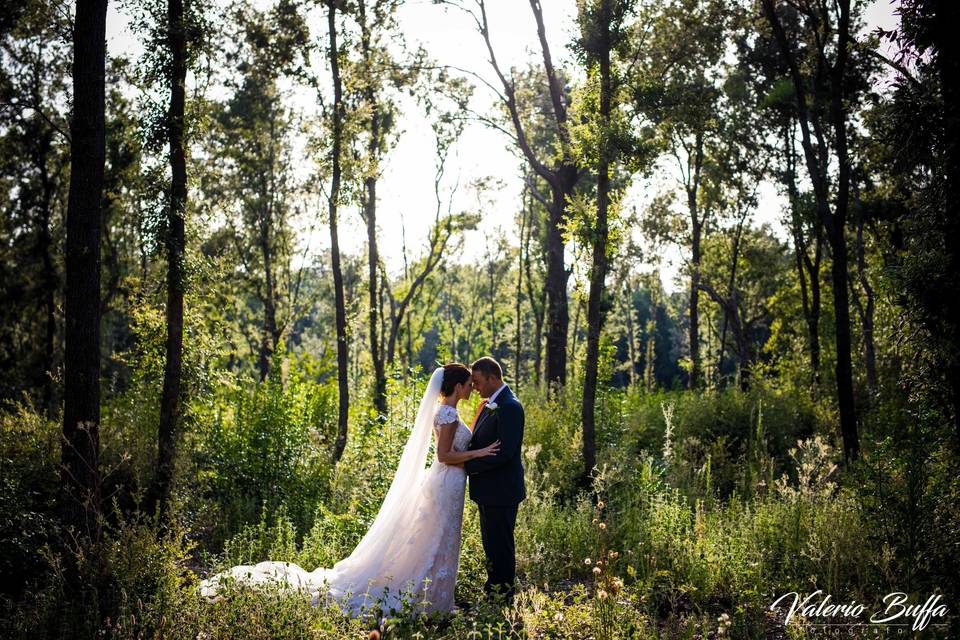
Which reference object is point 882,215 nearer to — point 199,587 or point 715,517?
point 715,517

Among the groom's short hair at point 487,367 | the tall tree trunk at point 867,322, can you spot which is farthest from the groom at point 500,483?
the tall tree trunk at point 867,322

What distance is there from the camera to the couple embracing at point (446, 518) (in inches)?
272

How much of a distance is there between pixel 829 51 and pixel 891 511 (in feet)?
58.3

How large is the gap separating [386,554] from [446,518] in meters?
0.71

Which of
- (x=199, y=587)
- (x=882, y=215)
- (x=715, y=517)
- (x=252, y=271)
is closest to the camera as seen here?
(x=199, y=587)

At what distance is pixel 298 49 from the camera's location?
16422 millimetres

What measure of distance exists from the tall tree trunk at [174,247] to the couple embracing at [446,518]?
4.24m

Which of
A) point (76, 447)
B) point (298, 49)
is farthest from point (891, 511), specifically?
point (298, 49)

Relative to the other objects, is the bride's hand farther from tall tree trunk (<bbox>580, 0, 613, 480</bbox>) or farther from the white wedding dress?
tall tree trunk (<bbox>580, 0, 613, 480</bbox>)

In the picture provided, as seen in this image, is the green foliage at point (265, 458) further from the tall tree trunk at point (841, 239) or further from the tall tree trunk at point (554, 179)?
the tall tree trunk at point (841, 239)

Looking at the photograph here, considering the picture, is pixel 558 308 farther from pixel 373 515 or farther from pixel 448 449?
pixel 448 449

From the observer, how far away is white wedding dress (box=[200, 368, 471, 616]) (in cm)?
691
